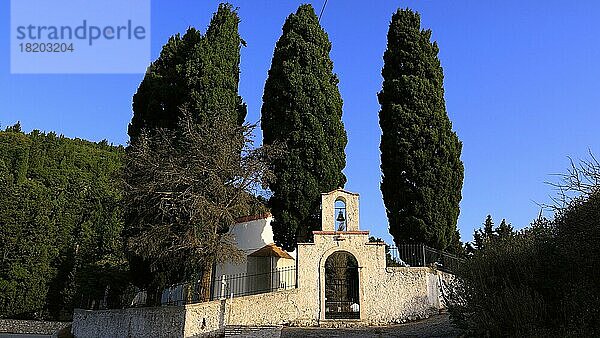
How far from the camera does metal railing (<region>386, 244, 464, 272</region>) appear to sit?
2003 cm

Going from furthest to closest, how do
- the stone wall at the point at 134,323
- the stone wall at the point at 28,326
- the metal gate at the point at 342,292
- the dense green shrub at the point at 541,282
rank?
the stone wall at the point at 28,326
the metal gate at the point at 342,292
the stone wall at the point at 134,323
the dense green shrub at the point at 541,282

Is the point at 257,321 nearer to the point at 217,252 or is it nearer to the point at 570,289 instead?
the point at 217,252

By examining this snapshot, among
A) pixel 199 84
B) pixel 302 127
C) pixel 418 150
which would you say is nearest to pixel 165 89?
pixel 199 84

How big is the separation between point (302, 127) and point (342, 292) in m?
6.51

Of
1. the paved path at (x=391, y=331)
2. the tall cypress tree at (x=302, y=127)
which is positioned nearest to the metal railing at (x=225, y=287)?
the tall cypress tree at (x=302, y=127)

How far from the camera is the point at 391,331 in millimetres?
16656

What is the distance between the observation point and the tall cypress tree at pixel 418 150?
2089 cm

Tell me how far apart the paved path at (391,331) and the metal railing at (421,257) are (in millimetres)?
2423

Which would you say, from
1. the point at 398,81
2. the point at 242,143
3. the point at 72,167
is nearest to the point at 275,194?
the point at 242,143

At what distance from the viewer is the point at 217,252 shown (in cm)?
1767

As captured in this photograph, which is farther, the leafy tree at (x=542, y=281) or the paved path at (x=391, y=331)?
the paved path at (x=391, y=331)

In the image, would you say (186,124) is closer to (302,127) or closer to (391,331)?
(302,127)

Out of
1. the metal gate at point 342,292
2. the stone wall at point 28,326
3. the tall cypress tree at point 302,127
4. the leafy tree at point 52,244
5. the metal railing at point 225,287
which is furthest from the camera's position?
the leafy tree at point 52,244

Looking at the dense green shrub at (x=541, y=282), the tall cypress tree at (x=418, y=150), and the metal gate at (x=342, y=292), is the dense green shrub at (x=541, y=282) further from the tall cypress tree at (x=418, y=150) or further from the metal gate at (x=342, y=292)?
the tall cypress tree at (x=418, y=150)
